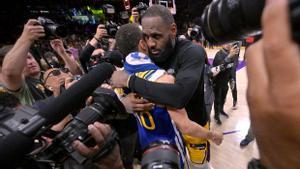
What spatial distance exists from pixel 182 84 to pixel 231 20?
34.5 inches

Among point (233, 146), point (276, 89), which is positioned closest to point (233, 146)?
point (233, 146)

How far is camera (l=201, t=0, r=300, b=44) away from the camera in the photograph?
1.94 ft

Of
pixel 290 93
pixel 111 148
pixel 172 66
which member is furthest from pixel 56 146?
pixel 172 66

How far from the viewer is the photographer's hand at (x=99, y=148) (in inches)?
27.1

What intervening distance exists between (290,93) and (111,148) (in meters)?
0.51

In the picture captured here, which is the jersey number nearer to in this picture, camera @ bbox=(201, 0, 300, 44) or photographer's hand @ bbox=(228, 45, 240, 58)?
camera @ bbox=(201, 0, 300, 44)

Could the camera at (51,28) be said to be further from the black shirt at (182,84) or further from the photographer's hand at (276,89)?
the photographer's hand at (276,89)

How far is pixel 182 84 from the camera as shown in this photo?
1511 millimetres

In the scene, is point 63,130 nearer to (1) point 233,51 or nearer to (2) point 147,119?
(2) point 147,119

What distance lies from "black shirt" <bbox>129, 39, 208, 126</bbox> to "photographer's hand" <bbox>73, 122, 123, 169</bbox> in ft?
2.10

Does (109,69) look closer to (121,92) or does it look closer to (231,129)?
(121,92)

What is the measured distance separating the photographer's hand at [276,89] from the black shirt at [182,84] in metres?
0.94

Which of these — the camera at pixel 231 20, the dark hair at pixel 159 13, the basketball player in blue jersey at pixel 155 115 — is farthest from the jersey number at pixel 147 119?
the camera at pixel 231 20

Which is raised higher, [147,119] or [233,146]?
[147,119]
